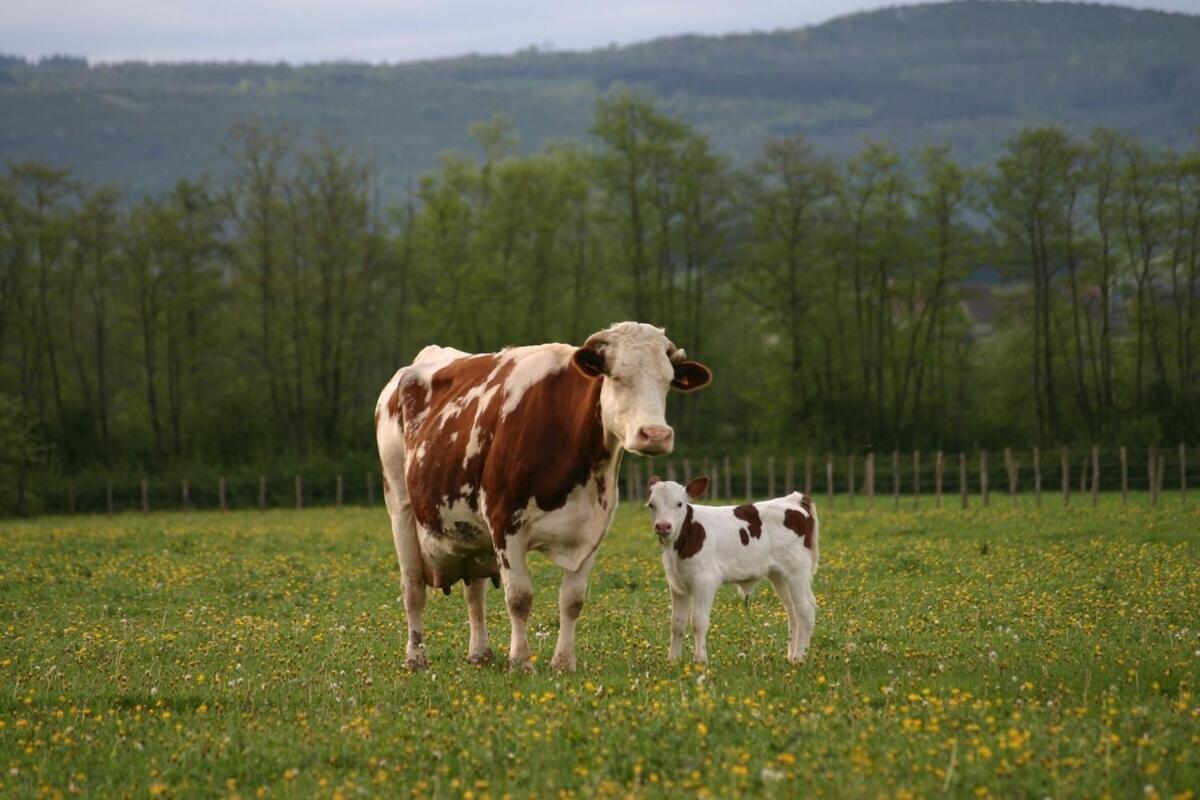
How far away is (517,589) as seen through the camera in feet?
41.1

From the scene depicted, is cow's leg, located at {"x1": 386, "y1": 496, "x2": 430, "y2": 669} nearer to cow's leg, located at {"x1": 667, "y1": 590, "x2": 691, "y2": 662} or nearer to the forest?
cow's leg, located at {"x1": 667, "y1": 590, "x2": 691, "y2": 662}

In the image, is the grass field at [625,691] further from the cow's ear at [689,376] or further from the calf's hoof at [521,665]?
the cow's ear at [689,376]

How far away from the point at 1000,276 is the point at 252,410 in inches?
1567

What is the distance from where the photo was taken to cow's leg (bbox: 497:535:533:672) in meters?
12.5

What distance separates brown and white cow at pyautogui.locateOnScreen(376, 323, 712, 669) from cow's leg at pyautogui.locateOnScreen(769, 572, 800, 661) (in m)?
2.38

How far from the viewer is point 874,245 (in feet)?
235

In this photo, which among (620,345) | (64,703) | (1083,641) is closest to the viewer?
(64,703)

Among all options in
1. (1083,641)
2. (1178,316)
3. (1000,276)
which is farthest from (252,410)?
(1083,641)

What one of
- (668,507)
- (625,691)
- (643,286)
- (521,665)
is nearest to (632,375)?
(625,691)

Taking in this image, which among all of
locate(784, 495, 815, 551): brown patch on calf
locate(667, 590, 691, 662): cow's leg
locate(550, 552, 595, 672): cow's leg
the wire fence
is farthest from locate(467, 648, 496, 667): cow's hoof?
the wire fence

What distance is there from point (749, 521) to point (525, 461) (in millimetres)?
3367

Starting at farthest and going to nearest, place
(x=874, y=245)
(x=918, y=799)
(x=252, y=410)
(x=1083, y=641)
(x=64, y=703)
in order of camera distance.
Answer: (x=252, y=410) → (x=874, y=245) → (x=1083, y=641) → (x=64, y=703) → (x=918, y=799)

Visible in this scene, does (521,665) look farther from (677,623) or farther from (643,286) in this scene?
(643,286)

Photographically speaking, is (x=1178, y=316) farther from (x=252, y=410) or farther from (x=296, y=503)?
(x=252, y=410)
